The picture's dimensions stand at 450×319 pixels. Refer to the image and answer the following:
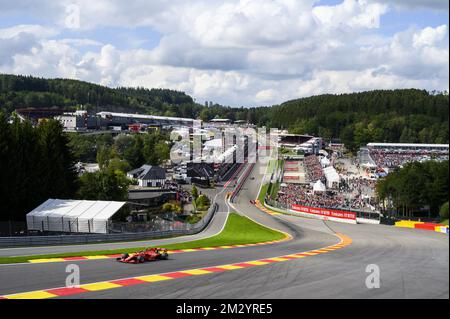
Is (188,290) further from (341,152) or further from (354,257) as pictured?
(341,152)

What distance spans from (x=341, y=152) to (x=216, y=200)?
9326 centimetres

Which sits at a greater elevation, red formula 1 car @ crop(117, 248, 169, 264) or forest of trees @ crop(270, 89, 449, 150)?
forest of trees @ crop(270, 89, 449, 150)

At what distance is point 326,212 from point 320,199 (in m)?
13.2

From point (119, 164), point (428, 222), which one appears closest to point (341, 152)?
point (119, 164)

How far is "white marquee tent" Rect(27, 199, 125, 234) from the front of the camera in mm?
35500

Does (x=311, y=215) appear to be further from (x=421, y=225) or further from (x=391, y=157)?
(x=391, y=157)

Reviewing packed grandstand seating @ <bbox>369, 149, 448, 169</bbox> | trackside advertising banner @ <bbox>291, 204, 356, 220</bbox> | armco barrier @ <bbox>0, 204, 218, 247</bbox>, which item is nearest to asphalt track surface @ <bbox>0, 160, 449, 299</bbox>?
armco barrier @ <bbox>0, 204, 218, 247</bbox>

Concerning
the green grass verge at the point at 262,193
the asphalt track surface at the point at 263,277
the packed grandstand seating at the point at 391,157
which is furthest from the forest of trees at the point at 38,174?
the packed grandstand seating at the point at 391,157

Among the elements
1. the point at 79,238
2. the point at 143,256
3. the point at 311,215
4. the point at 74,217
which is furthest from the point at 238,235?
the point at 311,215

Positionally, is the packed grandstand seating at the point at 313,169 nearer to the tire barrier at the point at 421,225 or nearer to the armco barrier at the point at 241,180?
the armco barrier at the point at 241,180

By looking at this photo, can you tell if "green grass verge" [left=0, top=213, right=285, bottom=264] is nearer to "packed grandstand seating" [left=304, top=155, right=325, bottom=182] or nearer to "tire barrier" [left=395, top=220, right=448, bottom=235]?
"tire barrier" [left=395, top=220, right=448, bottom=235]

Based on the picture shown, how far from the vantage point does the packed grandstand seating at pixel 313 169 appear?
95050mm

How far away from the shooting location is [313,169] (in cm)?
10744

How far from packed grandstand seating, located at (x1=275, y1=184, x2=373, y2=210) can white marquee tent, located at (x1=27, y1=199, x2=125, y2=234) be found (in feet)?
110
